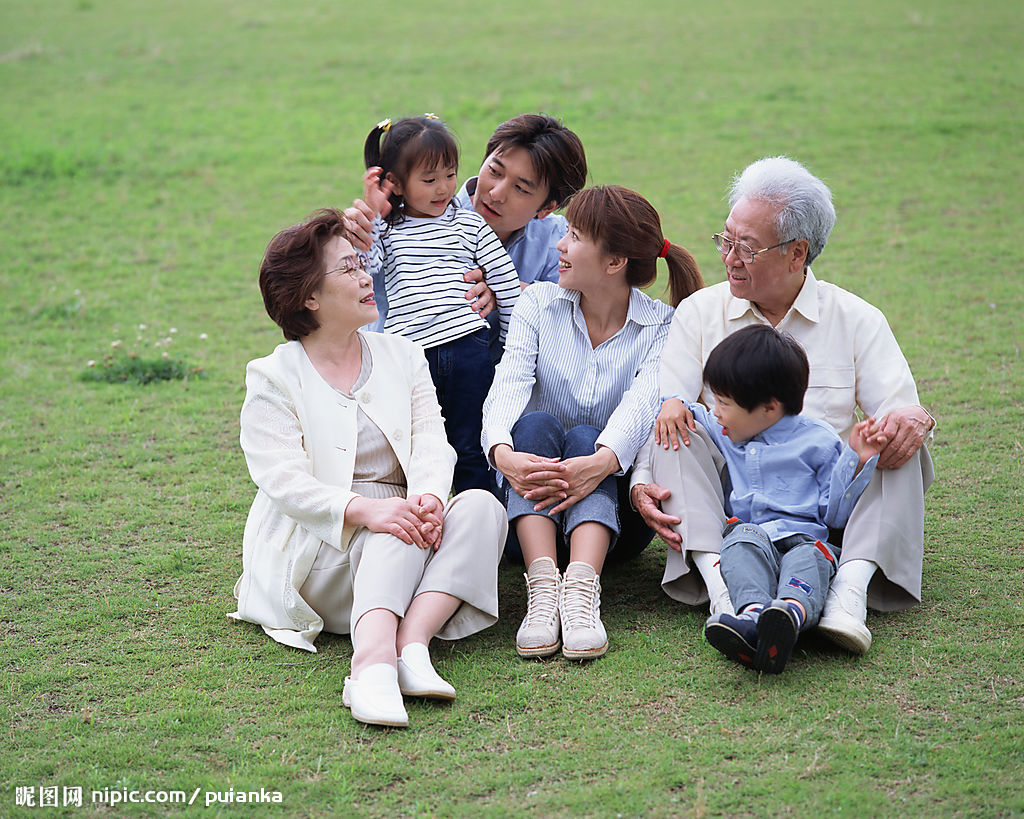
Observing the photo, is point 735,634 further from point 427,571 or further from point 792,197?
point 792,197

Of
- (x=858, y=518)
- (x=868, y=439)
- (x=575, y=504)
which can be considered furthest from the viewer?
(x=575, y=504)

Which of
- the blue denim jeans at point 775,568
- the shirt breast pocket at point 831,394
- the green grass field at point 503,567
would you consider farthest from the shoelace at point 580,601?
the shirt breast pocket at point 831,394

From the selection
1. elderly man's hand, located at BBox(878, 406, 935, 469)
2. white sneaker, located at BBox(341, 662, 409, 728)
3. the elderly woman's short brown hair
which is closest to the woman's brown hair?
the elderly woman's short brown hair

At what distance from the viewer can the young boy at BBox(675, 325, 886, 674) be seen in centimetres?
346

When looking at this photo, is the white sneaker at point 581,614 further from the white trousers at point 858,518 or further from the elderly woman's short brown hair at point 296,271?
the elderly woman's short brown hair at point 296,271

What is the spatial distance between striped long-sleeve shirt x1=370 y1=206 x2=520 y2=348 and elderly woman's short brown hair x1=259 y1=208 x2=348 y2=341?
56 centimetres

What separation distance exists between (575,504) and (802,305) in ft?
3.62

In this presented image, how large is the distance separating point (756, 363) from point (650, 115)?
32.3ft

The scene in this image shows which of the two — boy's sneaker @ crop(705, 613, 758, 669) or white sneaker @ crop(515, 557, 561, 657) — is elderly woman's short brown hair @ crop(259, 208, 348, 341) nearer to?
white sneaker @ crop(515, 557, 561, 657)

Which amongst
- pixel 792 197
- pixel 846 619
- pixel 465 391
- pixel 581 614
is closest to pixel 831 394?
pixel 792 197

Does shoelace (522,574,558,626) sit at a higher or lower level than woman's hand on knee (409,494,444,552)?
lower

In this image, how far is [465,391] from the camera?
444 centimetres

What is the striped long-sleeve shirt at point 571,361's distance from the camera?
4160 mm

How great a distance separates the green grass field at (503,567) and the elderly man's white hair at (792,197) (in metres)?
1.34
